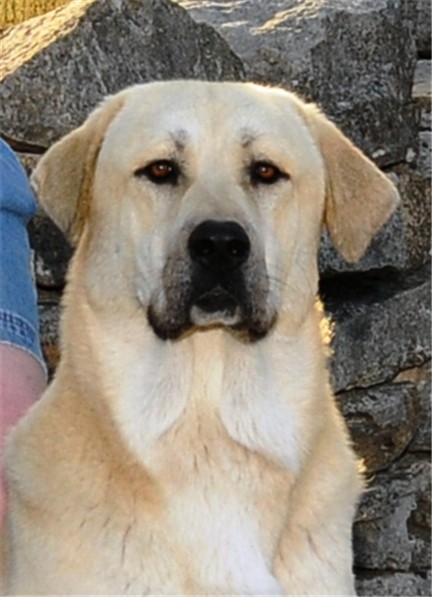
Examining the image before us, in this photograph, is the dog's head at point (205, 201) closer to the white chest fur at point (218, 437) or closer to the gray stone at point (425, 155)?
the white chest fur at point (218, 437)

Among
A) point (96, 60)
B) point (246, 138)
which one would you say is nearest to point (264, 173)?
point (246, 138)

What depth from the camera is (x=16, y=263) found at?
13.1 feet

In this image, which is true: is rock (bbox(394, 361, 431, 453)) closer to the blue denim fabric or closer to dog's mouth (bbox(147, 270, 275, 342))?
the blue denim fabric

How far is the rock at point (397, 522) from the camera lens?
232 inches

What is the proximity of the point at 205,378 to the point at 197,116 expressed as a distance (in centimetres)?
61

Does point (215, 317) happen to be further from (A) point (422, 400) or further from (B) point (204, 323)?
(A) point (422, 400)

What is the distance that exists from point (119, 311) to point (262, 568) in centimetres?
67

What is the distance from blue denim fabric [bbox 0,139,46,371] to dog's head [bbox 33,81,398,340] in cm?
42

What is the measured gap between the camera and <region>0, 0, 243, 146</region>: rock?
4.85 m

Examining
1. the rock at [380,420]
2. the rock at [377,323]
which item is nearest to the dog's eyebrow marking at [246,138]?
the rock at [377,323]

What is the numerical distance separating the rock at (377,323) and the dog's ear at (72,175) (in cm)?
219

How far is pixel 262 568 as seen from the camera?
3270 mm

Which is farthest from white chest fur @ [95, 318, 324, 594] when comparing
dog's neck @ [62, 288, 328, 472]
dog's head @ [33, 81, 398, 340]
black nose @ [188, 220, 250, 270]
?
black nose @ [188, 220, 250, 270]

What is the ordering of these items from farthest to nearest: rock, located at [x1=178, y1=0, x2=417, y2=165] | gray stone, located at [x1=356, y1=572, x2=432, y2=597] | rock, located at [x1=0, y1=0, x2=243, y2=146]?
gray stone, located at [x1=356, y1=572, x2=432, y2=597] → rock, located at [x1=178, y1=0, x2=417, y2=165] → rock, located at [x1=0, y1=0, x2=243, y2=146]
